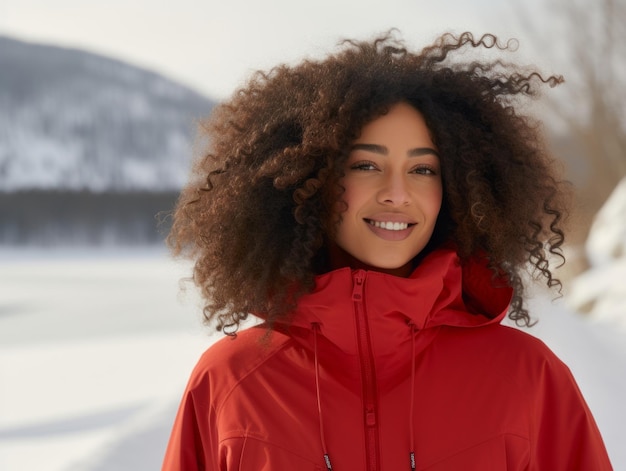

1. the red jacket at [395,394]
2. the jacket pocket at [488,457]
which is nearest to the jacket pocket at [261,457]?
the red jacket at [395,394]

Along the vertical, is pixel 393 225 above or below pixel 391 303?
above

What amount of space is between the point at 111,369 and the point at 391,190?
21.1 ft

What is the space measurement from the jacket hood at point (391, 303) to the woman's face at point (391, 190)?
78 mm

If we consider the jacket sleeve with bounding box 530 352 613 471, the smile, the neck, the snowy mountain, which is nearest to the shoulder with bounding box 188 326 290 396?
the neck

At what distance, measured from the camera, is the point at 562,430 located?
1538mm

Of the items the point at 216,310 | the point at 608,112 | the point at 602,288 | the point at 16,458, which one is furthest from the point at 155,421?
the point at 608,112

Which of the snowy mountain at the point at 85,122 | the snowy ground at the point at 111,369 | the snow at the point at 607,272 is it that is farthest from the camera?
the snowy mountain at the point at 85,122

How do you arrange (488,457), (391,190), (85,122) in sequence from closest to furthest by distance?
(488,457) < (391,190) < (85,122)

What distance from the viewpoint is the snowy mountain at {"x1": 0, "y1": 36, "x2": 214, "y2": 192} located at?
34406 mm

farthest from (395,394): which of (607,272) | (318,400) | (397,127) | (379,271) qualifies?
(607,272)

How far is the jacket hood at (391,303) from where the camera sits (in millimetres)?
1541

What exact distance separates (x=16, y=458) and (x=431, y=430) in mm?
3833

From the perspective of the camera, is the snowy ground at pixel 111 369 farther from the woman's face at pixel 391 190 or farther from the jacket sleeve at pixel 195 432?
the woman's face at pixel 391 190

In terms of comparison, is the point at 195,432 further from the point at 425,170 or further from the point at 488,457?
the point at 425,170
